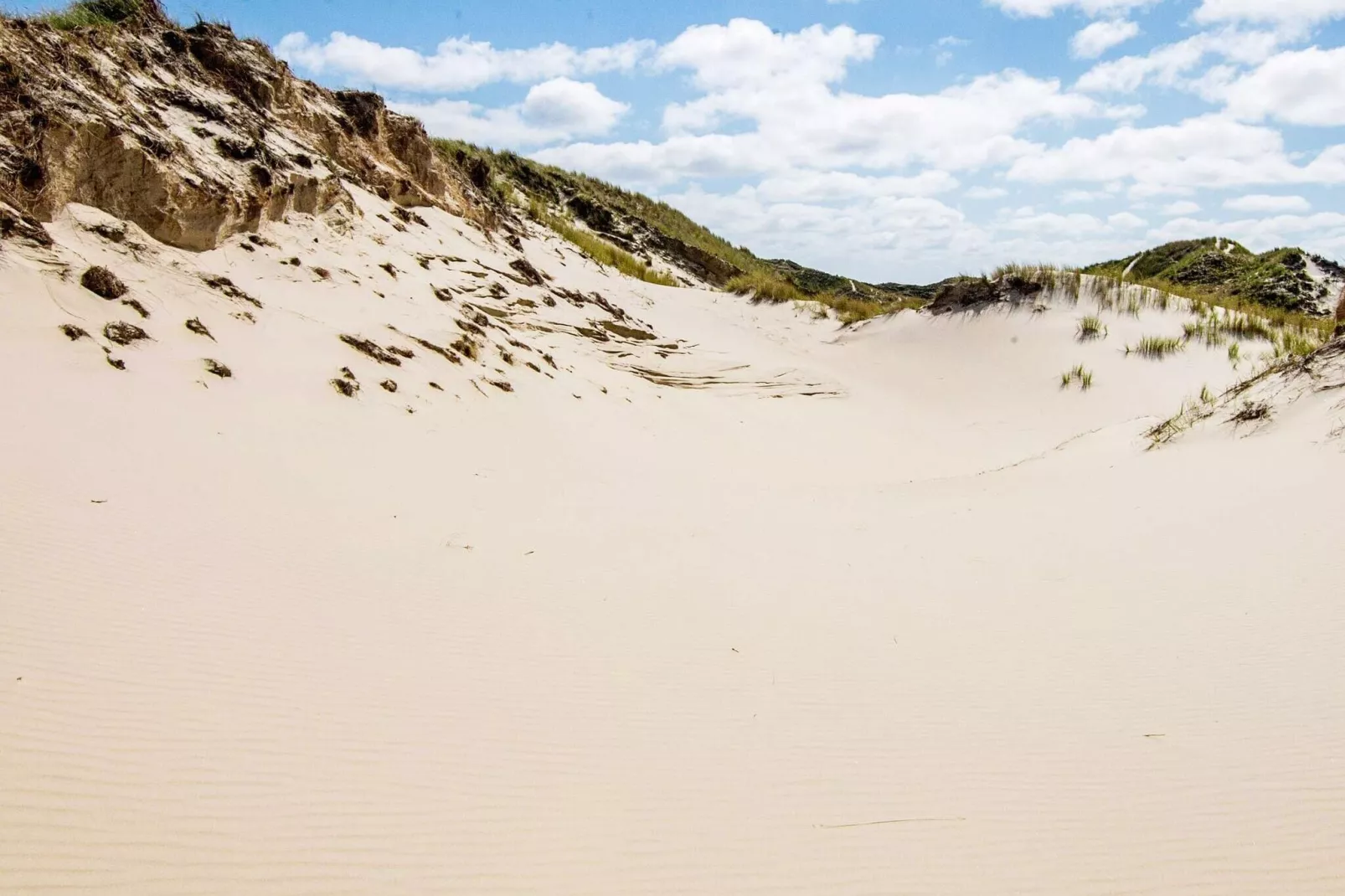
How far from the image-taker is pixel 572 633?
3504 millimetres

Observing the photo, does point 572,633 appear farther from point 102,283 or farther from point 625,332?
point 625,332

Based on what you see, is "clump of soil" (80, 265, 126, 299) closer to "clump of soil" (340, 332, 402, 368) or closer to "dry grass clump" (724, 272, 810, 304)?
"clump of soil" (340, 332, 402, 368)

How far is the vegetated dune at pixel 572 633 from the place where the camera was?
6.81 feet

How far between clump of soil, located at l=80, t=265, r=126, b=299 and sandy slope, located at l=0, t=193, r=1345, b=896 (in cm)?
11

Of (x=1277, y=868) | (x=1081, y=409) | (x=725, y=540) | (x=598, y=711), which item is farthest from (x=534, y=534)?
(x=1081, y=409)

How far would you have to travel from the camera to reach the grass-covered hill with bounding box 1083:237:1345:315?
16.3 meters

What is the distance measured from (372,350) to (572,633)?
543cm

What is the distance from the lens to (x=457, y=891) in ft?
6.30

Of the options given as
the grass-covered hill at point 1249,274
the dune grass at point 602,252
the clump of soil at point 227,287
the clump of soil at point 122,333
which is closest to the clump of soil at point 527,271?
the dune grass at point 602,252

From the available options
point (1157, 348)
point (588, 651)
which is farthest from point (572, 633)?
point (1157, 348)

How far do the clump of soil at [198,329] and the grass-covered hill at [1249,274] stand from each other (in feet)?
54.9

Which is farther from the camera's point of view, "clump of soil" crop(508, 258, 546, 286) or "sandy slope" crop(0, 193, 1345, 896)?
"clump of soil" crop(508, 258, 546, 286)

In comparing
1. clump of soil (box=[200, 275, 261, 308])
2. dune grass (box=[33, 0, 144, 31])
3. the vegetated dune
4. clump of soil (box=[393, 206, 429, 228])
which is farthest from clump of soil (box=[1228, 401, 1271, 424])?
dune grass (box=[33, 0, 144, 31])

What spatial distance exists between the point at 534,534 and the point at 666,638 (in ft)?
5.53
